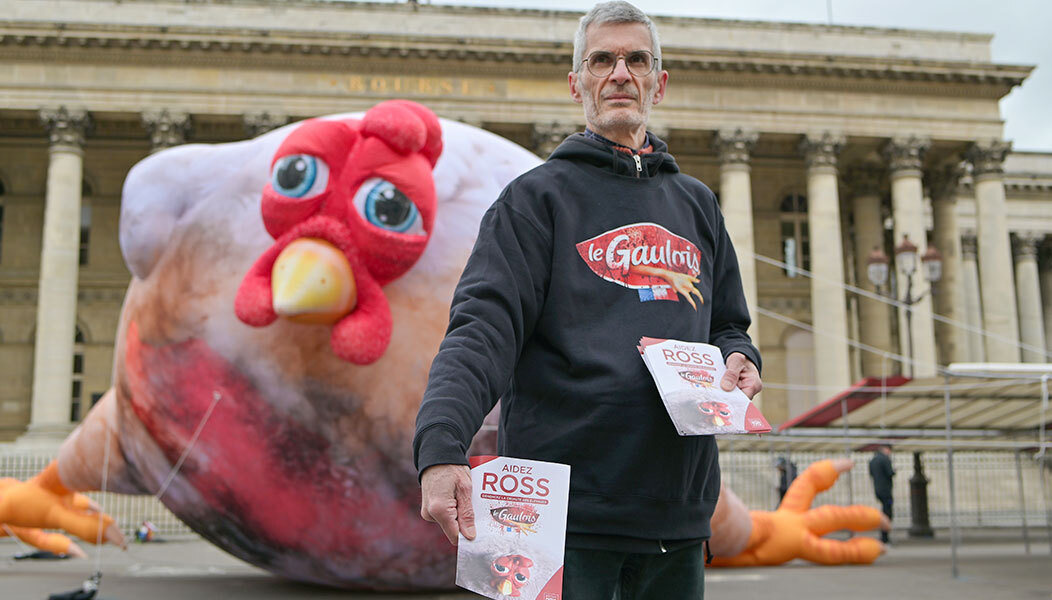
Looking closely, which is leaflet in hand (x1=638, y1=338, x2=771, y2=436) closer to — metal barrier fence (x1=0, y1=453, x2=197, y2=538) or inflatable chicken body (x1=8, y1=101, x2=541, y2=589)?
inflatable chicken body (x1=8, y1=101, x2=541, y2=589)

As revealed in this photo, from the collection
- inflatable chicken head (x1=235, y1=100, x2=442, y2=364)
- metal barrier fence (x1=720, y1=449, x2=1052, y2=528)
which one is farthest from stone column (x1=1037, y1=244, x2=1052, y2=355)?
inflatable chicken head (x1=235, y1=100, x2=442, y2=364)

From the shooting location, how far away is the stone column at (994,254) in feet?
99.6

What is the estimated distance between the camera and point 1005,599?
8.12 metres

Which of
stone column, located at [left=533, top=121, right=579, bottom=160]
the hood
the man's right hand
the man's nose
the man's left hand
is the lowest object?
the man's right hand

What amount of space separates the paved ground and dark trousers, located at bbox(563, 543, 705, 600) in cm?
459

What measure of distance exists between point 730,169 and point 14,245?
2229cm

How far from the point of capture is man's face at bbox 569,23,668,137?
2385 mm

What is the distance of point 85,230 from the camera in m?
31.8

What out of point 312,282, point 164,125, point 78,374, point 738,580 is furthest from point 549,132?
point 312,282

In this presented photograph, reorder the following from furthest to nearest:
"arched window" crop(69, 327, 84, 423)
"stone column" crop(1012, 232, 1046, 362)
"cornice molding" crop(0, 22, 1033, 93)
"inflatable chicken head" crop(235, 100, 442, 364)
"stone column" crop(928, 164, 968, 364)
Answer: "stone column" crop(1012, 232, 1046, 362) → "stone column" crop(928, 164, 968, 364) → "arched window" crop(69, 327, 84, 423) → "cornice molding" crop(0, 22, 1033, 93) → "inflatable chicken head" crop(235, 100, 442, 364)

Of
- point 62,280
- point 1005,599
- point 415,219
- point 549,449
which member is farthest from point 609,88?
point 62,280

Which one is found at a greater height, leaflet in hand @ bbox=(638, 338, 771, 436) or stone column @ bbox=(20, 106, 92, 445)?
stone column @ bbox=(20, 106, 92, 445)

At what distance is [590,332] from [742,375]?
1.30 ft

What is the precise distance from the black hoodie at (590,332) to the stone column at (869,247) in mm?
32226
